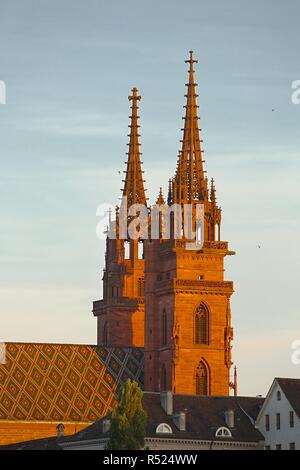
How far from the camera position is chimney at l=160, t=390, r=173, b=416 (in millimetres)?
174375

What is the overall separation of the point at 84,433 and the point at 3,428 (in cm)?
2583

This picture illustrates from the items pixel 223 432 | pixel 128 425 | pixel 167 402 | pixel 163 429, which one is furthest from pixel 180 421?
pixel 128 425

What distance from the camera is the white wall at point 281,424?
6565 inches

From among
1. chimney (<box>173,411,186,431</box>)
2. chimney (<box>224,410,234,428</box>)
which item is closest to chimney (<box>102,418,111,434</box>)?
chimney (<box>173,411,186,431</box>)

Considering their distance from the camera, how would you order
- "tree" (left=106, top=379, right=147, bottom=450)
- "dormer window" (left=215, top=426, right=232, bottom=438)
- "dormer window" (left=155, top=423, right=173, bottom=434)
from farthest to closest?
"dormer window" (left=215, top=426, right=232, bottom=438), "dormer window" (left=155, top=423, right=173, bottom=434), "tree" (left=106, top=379, right=147, bottom=450)

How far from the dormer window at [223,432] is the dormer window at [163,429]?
462 centimetres

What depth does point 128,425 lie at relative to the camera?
15825 cm

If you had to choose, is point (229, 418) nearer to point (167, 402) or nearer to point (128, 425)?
point (167, 402)

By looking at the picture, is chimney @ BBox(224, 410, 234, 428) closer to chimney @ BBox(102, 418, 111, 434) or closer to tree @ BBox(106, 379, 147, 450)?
chimney @ BBox(102, 418, 111, 434)

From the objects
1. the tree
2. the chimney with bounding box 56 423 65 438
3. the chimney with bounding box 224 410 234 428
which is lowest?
the tree

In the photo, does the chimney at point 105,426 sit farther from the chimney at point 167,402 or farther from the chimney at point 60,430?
the chimney at point 60,430

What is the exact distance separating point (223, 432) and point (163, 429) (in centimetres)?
598

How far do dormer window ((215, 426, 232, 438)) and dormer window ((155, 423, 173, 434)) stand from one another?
4.62 meters
